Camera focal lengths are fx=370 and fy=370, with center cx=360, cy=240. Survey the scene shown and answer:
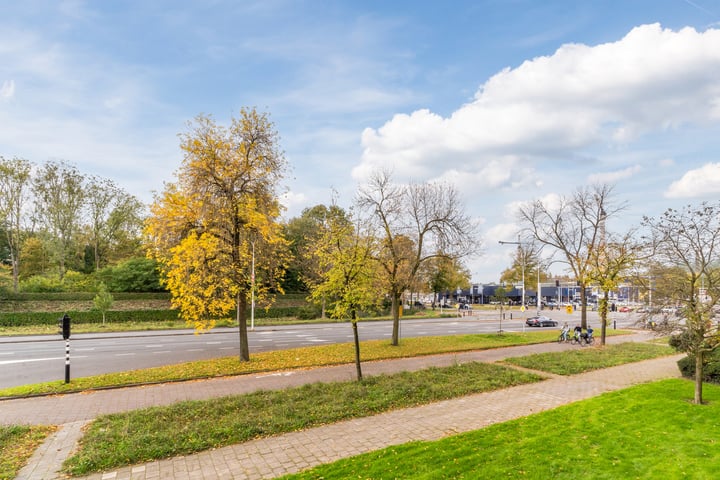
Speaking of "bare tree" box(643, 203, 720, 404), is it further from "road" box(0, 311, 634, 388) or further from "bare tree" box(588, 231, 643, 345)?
"road" box(0, 311, 634, 388)

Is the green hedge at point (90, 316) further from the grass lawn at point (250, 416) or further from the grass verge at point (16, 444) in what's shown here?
the grass lawn at point (250, 416)

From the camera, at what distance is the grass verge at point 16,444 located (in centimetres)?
643

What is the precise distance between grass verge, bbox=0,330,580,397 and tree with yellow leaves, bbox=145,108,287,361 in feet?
5.10

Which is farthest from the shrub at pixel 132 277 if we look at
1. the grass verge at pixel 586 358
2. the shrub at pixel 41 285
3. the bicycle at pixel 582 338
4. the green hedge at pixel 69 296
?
the bicycle at pixel 582 338

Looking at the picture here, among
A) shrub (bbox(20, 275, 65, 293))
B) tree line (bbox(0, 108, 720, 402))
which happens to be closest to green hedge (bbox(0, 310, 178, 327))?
shrub (bbox(20, 275, 65, 293))

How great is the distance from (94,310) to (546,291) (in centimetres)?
8750

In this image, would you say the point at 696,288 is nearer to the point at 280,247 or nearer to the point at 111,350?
the point at 280,247

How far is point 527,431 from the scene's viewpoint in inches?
303

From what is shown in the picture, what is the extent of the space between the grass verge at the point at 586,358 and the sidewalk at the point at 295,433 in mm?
707

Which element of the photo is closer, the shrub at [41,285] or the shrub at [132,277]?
the shrub at [41,285]

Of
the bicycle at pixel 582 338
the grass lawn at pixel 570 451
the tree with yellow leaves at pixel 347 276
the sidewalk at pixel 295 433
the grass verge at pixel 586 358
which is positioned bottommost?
the bicycle at pixel 582 338

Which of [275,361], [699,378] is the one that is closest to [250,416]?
[275,361]

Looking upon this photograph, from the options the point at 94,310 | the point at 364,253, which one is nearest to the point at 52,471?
the point at 364,253

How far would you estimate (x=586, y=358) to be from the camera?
17172 millimetres
